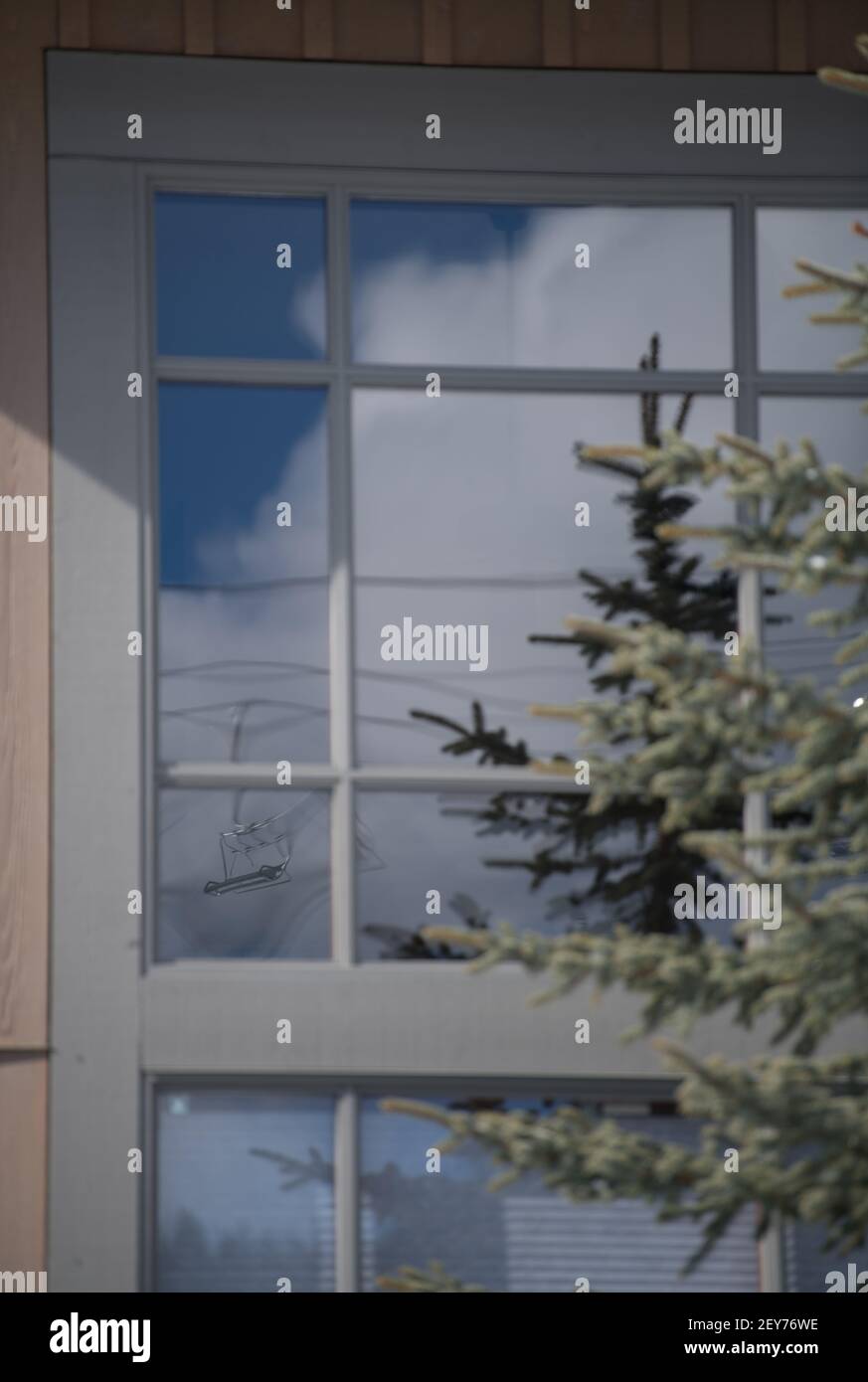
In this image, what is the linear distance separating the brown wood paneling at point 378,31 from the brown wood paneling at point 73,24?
845 millimetres

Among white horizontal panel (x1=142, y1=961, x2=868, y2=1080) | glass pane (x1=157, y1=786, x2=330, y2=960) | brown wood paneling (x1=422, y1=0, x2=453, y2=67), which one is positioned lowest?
white horizontal panel (x1=142, y1=961, x2=868, y2=1080)

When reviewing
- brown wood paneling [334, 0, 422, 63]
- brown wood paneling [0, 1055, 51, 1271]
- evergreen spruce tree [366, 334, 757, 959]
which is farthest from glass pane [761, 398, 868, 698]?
brown wood paneling [0, 1055, 51, 1271]

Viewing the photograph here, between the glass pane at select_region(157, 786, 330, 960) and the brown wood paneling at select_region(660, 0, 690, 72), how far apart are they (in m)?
2.81

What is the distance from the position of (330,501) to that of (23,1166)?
92.9 inches

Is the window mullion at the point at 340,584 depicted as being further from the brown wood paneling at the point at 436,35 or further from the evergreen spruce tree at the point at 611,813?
the brown wood paneling at the point at 436,35

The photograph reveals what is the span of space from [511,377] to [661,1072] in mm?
2362

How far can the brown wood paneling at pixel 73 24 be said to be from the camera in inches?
230

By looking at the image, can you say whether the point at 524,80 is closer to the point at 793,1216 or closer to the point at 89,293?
the point at 89,293

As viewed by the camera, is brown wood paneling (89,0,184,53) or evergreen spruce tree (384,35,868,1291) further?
brown wood paneling (89,0,184,53)

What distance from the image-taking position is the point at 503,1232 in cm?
558

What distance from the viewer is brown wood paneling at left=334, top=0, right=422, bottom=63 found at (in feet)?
19.4

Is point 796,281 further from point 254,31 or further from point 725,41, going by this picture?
point 254,31

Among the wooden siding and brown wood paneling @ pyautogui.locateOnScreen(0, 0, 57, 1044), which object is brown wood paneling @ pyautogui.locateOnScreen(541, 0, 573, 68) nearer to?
the wooden siding
